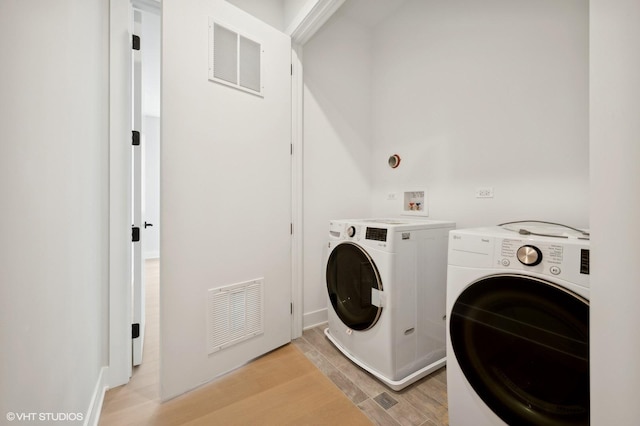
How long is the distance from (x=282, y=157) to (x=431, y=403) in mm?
1687

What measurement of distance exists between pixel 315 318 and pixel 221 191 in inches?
52.1

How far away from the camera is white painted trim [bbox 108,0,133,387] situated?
4.46 feet

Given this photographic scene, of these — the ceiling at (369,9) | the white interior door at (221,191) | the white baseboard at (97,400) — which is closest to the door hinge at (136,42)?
the white interior door at (221,191)

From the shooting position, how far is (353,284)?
161cm

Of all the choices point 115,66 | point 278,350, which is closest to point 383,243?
point 278,350

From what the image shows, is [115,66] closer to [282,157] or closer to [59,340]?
[282,157]

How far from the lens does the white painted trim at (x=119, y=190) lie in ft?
4.46

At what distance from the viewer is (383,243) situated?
1.38m

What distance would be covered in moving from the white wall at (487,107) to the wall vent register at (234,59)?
1.23m

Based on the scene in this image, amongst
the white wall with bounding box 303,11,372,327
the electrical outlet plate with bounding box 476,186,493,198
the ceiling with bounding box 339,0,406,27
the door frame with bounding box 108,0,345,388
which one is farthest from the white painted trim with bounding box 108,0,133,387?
the electrical outlet plate with bounding box 476,186,493,198

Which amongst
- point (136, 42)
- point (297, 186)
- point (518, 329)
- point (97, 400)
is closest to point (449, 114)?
point (297, 186)

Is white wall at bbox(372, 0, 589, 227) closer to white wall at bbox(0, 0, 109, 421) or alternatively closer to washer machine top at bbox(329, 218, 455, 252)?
washer machine top at bbox(329, 218, 455, 252)

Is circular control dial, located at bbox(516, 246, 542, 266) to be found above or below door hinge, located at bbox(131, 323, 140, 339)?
above

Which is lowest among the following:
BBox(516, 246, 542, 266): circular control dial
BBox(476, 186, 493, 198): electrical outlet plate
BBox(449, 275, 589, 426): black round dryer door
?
BBox(449, 275, 589, 426): black round dryer door
